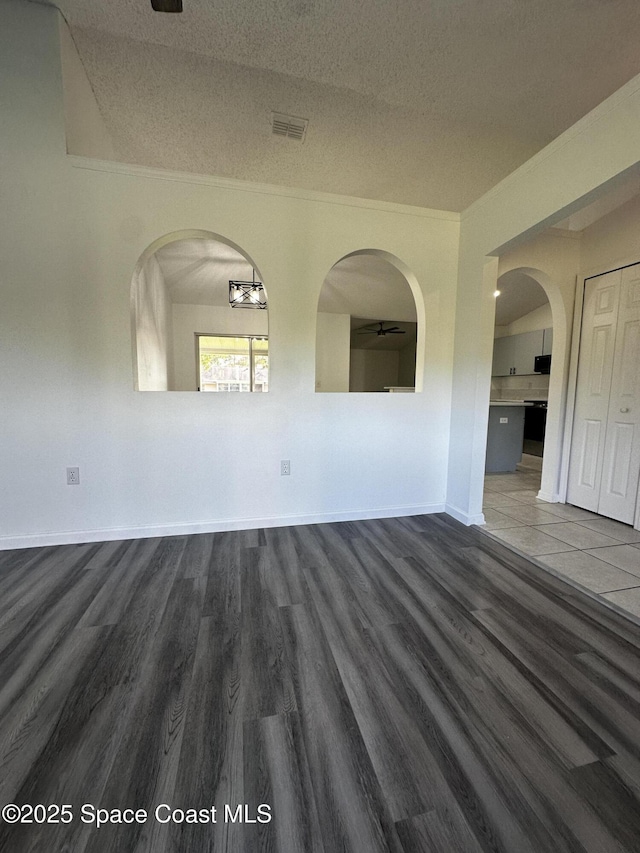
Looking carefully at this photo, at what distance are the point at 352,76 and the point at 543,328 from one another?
16.4ft

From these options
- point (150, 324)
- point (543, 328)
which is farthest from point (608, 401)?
point (150, 324)

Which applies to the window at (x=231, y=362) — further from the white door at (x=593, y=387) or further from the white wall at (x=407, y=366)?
the white door at (x=593, y=387)

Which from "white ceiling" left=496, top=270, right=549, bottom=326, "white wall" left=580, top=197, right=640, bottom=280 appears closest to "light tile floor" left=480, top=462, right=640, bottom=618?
"white wall" left=580, top=197, right=640, bottom=280

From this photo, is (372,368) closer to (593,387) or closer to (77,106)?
(593,387)

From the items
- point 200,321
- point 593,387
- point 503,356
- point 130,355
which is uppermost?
point 200,321

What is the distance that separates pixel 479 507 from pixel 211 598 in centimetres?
221

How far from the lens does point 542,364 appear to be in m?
5.50

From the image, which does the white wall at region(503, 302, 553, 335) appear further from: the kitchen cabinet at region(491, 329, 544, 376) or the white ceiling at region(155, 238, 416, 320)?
the white ceiling at region(155, 238, 416, 320)

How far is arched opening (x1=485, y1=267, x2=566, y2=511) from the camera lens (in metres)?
3.41

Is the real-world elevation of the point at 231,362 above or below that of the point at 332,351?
below

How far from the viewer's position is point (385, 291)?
529 cm

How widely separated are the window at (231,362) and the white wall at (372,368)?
330 cm

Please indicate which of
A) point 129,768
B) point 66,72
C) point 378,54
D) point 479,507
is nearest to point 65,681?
point 129,768

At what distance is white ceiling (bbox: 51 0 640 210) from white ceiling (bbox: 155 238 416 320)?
41.1 inches
